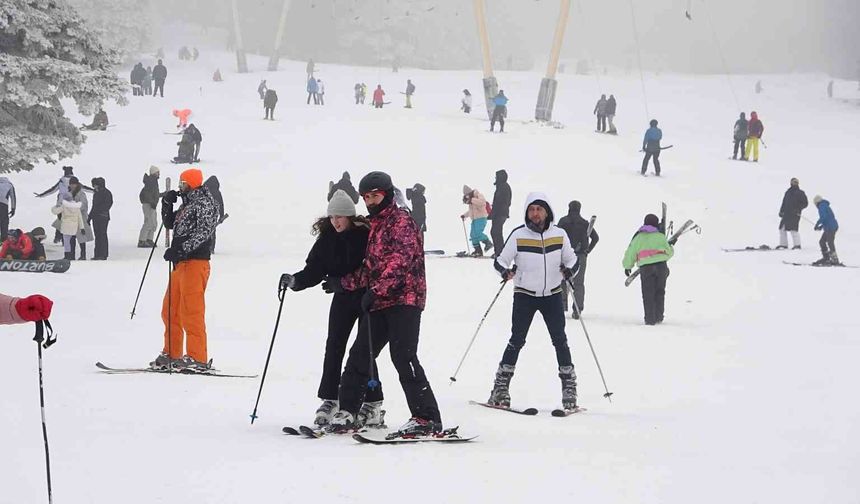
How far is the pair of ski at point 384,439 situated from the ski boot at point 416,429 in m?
0.03

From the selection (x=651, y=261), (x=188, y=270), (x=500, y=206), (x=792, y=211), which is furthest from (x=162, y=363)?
(x=792, y=211)

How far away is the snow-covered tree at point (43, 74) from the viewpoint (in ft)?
60.2

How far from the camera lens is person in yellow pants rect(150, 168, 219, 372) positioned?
9.48 m

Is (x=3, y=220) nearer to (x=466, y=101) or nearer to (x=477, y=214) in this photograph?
(x=477, y=214)

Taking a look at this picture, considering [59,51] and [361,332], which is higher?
[59,51]

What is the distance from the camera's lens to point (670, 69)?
9938cm

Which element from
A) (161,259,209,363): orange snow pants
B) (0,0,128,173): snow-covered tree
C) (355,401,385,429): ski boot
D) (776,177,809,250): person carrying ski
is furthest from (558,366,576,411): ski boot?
(776,177,809,250): person carrying ski

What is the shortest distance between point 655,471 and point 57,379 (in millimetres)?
4744

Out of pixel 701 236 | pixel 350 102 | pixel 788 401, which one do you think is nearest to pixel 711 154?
pixel 701 236

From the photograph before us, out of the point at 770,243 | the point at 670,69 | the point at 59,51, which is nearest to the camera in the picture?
the point at 59,51

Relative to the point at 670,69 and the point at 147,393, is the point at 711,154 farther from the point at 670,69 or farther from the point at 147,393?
the point at 670,69

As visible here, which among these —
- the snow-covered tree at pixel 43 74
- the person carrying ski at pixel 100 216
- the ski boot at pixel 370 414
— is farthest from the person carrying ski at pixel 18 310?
the person carrying ski at pixel 100 216

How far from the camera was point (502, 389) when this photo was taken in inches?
360

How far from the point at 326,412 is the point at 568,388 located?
92.3 inches
